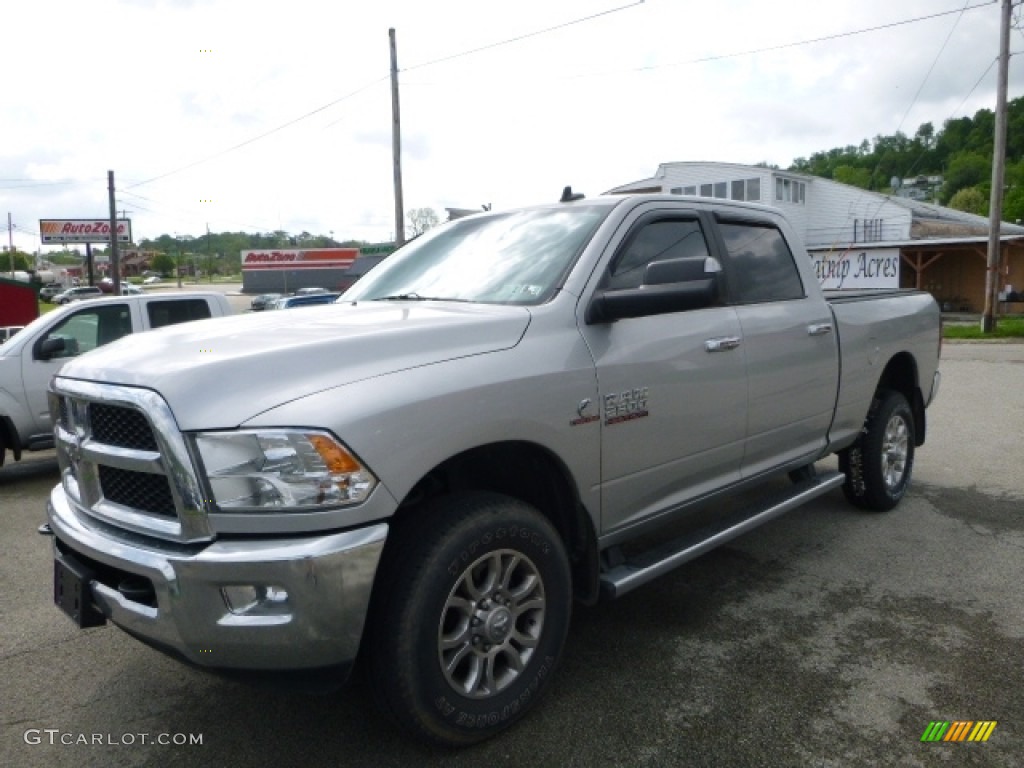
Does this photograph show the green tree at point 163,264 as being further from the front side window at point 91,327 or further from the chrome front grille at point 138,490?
the chrome front grille at point 138,490

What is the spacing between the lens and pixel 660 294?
10.4 ft

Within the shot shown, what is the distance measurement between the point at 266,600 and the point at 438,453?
2.23 ft

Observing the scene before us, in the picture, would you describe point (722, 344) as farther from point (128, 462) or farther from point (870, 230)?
point (870, 230)

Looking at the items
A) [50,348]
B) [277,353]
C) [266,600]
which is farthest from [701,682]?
[50,348]

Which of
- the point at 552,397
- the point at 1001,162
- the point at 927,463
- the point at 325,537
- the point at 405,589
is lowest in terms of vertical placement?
the point at 927,463

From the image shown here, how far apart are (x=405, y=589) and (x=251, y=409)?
73 cm

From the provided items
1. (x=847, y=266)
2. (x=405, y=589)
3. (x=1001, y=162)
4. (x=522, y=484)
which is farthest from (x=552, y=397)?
(x=847, y=266)

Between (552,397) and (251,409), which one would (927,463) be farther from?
(251,409)

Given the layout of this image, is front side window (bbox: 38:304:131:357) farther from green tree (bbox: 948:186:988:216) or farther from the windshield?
green tree (bbox: 948:186:988:216)

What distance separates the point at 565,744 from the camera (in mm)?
2879

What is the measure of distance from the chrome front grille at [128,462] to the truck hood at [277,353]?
57mm

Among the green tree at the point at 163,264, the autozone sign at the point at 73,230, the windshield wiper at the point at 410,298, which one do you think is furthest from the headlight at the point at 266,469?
the green tree at the point at 163,264

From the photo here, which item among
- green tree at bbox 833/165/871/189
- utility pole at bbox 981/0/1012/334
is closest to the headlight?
utility pole at bbox 981/0/1012/334

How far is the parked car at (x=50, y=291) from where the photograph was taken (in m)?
68.2
